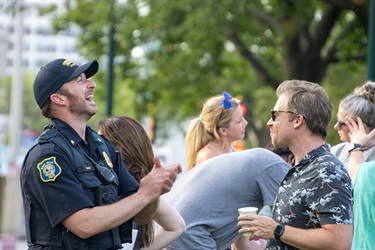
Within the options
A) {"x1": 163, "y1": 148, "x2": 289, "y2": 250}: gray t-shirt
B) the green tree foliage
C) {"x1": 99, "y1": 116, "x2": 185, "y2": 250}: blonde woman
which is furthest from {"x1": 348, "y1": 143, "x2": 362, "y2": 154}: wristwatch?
the green tree foliage

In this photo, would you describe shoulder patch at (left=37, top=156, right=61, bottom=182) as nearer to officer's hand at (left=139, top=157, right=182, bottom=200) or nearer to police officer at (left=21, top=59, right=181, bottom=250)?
police officer at (left=21, top=59, right=181, bottom=250)

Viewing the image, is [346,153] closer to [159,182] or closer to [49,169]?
[159,182]

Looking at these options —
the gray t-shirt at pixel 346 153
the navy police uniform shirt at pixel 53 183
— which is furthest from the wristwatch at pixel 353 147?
the navy police uniform shirt at pixel 53 183

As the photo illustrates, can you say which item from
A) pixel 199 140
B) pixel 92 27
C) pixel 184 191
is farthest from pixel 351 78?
pixel 184 191

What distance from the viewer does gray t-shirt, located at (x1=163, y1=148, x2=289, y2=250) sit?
4.98 metres

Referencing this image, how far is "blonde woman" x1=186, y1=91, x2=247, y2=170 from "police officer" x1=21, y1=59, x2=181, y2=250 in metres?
2.59

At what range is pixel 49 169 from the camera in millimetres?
4000

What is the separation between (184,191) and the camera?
526 centimetres

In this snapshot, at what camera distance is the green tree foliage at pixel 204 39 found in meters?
16.4

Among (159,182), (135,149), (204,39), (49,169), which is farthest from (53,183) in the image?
(204,39)

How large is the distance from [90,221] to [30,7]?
55.2 feet

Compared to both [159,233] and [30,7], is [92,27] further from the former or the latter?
[159,233]

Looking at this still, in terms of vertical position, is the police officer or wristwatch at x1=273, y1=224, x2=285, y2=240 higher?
the police officer

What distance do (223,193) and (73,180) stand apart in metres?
1.33
